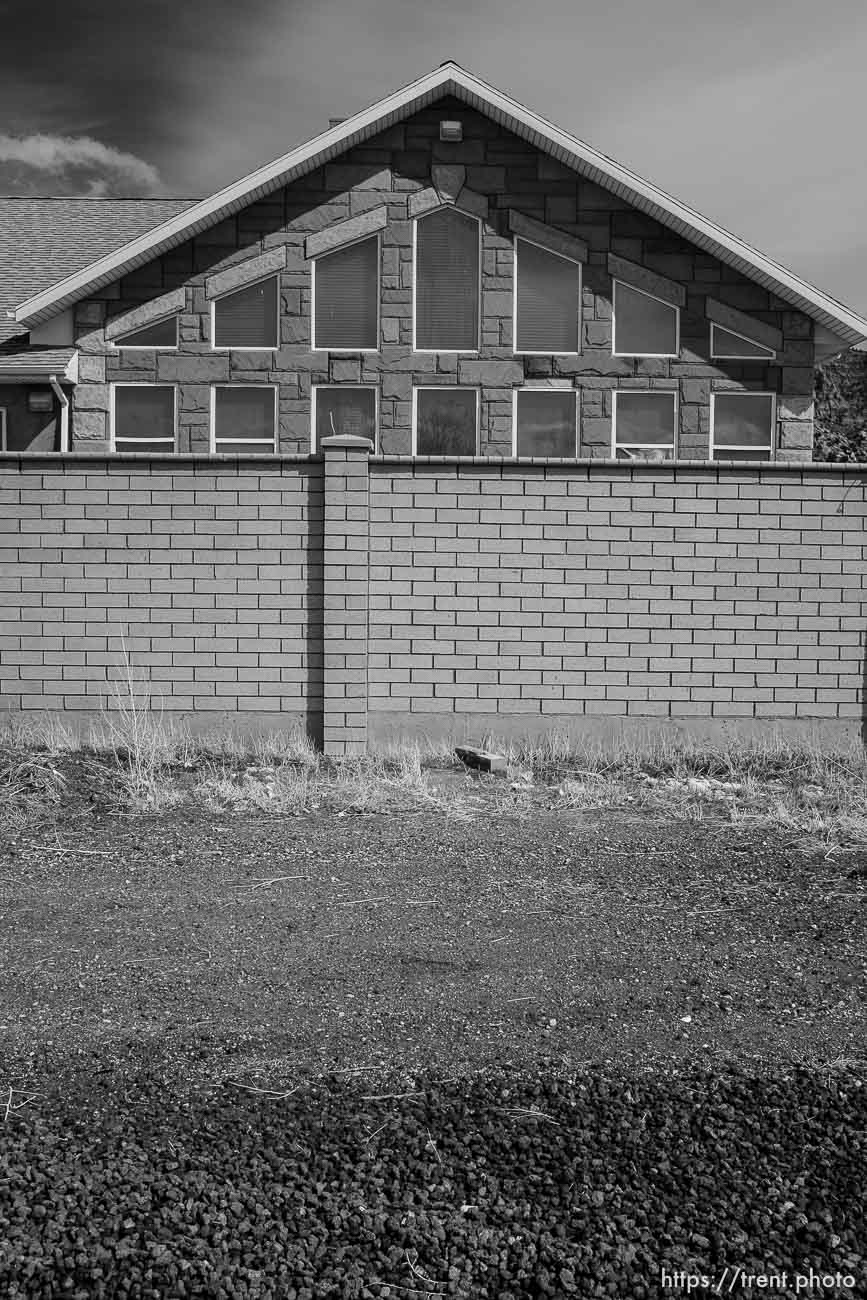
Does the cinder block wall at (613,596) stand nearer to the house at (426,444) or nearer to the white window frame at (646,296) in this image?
the house at (426,444)

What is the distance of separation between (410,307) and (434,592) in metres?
6.83

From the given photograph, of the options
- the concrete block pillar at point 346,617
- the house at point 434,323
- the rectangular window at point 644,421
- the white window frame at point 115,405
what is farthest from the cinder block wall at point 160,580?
the rectangular window at point 644,421

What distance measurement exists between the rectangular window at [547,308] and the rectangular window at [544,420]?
0.55 m

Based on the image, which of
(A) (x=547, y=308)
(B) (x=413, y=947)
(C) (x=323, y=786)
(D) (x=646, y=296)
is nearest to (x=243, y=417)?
(A) (x=547, y=308)

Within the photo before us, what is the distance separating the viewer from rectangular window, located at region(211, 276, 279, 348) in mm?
14461

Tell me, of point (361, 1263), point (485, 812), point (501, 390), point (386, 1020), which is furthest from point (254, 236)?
point (361, 1263)

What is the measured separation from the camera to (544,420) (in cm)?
1461

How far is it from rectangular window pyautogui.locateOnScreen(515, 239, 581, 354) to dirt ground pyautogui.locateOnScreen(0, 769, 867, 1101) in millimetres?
8917

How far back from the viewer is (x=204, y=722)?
8711 millimetres

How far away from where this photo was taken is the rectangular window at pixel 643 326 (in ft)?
47.7

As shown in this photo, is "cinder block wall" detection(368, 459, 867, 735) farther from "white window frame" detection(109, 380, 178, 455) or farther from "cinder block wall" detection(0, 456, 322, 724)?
"white window frame" detection(109, 380, 178, 455)

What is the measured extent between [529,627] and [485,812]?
1987 mm

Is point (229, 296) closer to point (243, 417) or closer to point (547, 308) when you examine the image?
point (243, 417)

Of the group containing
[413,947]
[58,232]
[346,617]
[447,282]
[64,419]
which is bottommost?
[413,947]
